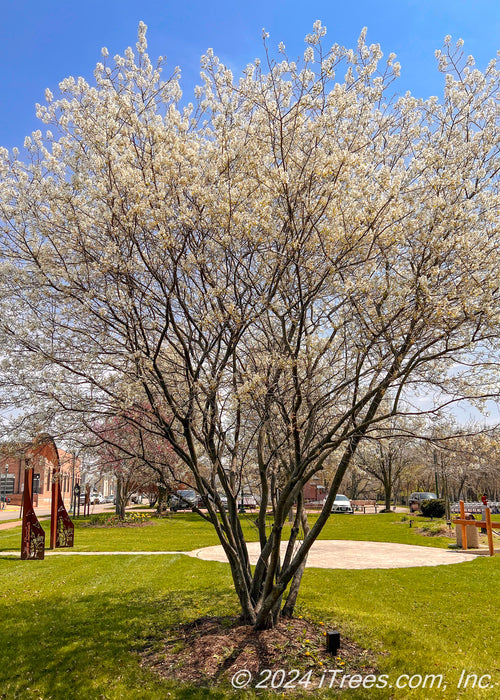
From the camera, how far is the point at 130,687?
4.77 metres

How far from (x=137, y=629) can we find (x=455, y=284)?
548 cm

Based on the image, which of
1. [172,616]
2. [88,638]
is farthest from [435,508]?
[88,638]

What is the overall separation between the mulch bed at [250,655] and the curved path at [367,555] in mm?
5460

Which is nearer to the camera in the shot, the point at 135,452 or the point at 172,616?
the point at 172,616

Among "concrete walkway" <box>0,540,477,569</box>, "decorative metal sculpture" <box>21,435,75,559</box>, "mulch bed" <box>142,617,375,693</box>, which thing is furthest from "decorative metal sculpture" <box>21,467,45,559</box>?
"mulch bed" <box>142,617,375,693</box>

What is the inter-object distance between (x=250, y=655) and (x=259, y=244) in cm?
417

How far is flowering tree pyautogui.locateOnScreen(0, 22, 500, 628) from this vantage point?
185 inches

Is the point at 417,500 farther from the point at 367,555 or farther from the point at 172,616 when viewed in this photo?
the point at 172,616

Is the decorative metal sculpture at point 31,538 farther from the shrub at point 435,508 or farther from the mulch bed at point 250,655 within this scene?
the shrub at point 435,508

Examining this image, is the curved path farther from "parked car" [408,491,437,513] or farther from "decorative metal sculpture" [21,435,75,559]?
"parked car" [408,491,437,513]

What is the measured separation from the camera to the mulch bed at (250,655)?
5.00 m

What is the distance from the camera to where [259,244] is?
504 centimetres

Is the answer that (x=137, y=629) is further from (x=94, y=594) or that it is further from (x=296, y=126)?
(x=296, y=126)

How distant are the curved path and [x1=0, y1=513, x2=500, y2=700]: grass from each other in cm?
73
